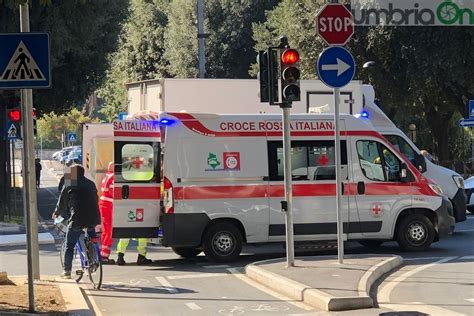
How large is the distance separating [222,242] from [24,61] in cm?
612

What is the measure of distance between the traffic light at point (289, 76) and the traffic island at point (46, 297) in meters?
4.22

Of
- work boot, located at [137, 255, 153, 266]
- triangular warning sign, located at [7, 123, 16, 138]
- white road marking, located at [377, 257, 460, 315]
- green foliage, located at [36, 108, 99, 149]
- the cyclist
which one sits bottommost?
white road marking, located at [377, 257, 460, 315]

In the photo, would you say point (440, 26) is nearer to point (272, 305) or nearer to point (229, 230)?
point (229, 230)

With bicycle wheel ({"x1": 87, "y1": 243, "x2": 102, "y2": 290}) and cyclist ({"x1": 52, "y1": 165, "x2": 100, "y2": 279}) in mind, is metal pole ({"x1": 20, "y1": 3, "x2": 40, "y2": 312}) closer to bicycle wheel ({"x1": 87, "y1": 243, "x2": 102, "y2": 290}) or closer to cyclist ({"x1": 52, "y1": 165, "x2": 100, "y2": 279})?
cyclist ({"x1": 52, "y1": 165, "x2": 100, "y2": 279})

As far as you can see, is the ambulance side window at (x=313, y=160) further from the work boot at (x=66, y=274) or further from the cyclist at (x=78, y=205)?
the work boot at (x=66, y=274)

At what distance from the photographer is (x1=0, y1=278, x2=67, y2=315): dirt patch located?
882cm

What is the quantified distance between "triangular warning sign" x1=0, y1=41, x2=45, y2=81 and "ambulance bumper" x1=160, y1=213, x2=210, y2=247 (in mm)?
5218

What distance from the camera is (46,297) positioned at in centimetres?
974

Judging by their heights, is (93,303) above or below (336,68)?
below

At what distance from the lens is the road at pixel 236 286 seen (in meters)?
9.33

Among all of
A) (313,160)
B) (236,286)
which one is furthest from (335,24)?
(236,286)

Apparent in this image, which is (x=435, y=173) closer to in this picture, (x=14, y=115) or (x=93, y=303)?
(x=93, y=303)

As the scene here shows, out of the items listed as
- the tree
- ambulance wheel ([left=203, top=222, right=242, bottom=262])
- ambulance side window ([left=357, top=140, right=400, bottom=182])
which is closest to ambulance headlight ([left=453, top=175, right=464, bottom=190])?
ambulance side window ([left=357, top=140, right=400, bottom=182])

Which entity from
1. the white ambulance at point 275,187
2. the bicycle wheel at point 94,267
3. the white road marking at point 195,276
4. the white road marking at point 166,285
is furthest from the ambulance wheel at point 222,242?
the bicycle wheel at point 94,267
